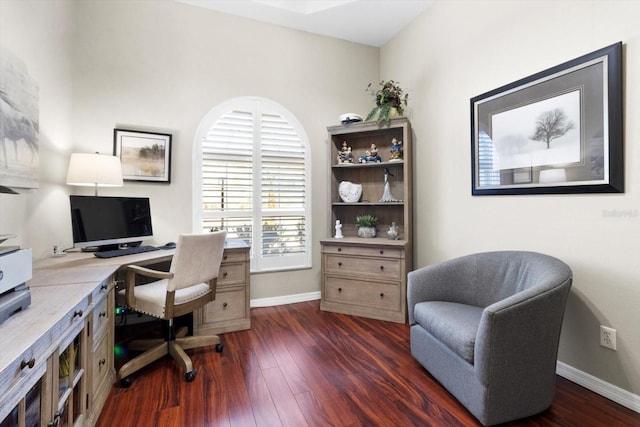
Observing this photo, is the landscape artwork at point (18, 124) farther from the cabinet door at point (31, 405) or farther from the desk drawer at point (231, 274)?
the desk drawer at point (231, 274)

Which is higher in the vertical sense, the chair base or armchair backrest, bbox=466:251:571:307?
armchair backrest, bbox=466:251:571:307

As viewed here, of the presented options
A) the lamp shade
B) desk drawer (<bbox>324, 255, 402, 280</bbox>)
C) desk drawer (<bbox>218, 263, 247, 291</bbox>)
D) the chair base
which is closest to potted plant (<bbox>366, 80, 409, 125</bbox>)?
desk drawer (<bbox>324, 255, 402, 280</bbox>)

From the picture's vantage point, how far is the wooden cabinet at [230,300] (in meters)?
2.52

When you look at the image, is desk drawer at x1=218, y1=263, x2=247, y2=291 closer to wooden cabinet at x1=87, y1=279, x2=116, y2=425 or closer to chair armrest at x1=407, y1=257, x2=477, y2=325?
wooden cabinet at x1=87, y1=279, x2=116, y2=425

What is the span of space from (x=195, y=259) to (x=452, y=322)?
5.54 ft

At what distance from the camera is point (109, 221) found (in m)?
2.28

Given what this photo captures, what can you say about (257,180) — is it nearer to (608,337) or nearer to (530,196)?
(530,196)

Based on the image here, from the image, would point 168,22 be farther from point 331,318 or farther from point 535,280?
point 535,280

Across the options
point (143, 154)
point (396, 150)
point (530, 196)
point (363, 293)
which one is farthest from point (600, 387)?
point (143, 154)

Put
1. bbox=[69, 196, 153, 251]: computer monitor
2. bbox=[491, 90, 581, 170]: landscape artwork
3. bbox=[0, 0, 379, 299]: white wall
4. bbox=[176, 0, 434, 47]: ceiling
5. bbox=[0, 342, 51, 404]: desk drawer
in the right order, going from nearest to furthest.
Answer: bbox=[0, 342, 51, 404]: desk drawer
bbox=[491, 90, 581, 170]: landscape artwork
bbox=[69, 196, 153, 251]: computer monitor
bbox=[0, 0, 379, 299]: white wall
bbox=[176, 0, 434, 47]: ceiling

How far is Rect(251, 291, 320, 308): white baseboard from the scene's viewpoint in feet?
10.4

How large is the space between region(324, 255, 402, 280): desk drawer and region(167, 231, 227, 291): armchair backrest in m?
1.29

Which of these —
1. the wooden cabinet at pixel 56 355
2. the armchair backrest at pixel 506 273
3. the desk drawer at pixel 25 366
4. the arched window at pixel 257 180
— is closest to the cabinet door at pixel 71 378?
the wooden cabinet at pixel 56 355

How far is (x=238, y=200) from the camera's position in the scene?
10.1 feet
